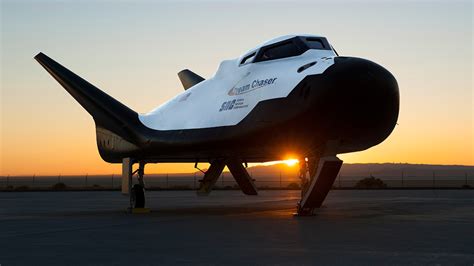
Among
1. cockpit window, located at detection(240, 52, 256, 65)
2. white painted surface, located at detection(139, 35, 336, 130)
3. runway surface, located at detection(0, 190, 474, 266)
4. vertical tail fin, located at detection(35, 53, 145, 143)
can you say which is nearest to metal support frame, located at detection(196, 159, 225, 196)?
white painted surface, located at detection(139, 35, 336, 130)

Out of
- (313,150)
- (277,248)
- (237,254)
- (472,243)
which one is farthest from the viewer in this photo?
(313,150)

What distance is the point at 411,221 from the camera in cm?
1631

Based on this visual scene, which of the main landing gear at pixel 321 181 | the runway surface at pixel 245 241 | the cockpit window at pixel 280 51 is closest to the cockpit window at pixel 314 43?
the cockpit window at pixel 280 51

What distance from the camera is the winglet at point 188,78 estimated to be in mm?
28984

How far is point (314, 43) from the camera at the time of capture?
18.2 metres

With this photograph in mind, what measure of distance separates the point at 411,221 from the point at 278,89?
15.9ft

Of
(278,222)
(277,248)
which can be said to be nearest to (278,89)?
(278,222)

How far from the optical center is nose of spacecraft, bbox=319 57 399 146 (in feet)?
50.6

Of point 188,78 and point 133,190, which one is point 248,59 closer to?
point 133,190

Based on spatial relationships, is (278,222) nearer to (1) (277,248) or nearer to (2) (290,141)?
(2) (290,141)

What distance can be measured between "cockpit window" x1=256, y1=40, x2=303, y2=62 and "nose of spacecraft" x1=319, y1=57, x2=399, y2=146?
1823 mm

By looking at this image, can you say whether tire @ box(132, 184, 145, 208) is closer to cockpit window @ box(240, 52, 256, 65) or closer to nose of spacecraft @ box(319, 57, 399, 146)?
cockpit window @ box(240, 52, 256, 65)

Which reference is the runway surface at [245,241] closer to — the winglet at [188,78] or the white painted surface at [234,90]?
the white painted surface at [234,90]

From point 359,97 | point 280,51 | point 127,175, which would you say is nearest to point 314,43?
point 280,51
